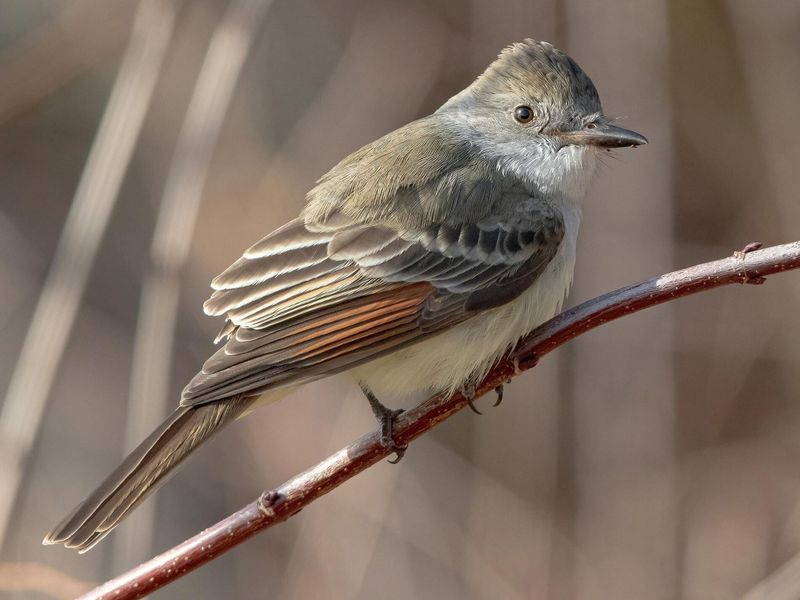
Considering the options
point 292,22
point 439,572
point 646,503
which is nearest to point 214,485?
point 439,572

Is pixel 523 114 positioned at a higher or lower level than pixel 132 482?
higher

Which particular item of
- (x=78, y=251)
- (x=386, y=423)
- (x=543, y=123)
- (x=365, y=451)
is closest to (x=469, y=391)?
(x=386, y=423)

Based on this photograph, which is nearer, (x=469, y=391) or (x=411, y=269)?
(x=469, y=391)

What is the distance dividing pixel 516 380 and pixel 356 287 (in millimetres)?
1987

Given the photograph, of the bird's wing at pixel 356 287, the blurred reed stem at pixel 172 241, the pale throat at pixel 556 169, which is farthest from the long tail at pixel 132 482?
the pale throat at pixel 556 169

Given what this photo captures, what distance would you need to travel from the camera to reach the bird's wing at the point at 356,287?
3510 mm

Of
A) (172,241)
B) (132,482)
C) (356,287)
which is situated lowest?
(132,482)

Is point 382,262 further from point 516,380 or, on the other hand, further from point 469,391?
point 516,380

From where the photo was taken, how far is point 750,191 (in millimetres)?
6285

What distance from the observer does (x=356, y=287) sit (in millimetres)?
3807

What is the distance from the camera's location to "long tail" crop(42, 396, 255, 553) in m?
3.21

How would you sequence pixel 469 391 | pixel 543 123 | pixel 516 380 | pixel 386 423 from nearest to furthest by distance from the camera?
pixel 469 391, pixel 386 423, pixel 543 123, pixel 516 380

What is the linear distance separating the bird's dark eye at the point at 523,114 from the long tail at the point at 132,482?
1.85 m

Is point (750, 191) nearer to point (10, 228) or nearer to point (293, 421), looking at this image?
point (293, 421)
